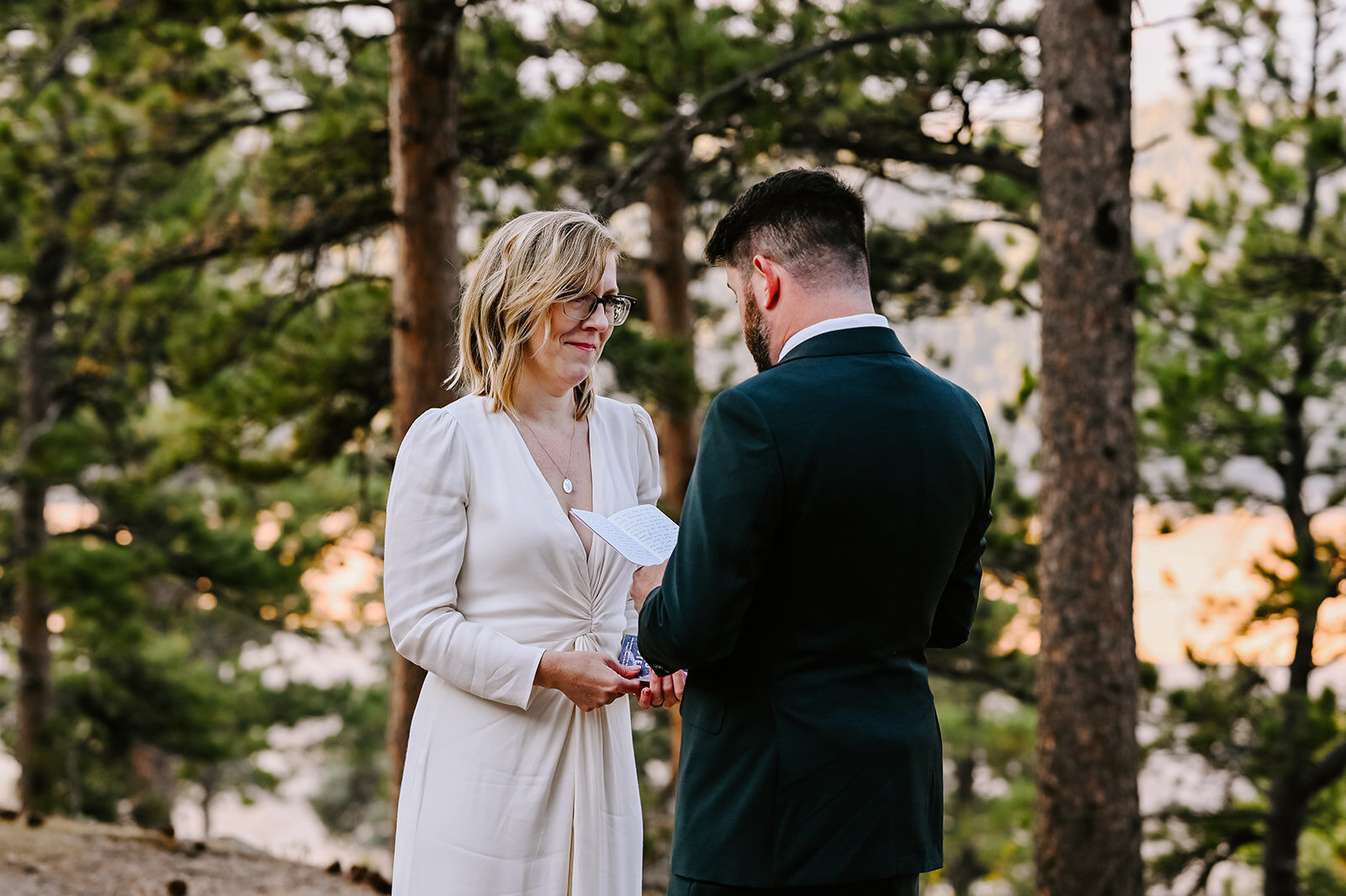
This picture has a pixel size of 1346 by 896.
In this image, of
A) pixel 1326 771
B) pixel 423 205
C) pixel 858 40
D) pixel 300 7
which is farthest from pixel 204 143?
pixel 1326 771

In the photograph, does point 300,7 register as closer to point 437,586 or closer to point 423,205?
point 423,205

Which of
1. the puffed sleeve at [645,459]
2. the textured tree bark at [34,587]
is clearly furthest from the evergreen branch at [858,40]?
the textured tree bark at [34,587]

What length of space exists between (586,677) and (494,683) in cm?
18

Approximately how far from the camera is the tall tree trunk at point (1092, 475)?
5336mm

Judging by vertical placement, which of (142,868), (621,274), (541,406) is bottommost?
(142,868)

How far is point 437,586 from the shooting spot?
7.04 feet

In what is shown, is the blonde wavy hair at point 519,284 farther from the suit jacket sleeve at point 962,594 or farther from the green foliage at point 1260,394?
the green foliage at point 1260,394

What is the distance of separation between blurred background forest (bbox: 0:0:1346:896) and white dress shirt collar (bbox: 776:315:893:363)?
12.1ft

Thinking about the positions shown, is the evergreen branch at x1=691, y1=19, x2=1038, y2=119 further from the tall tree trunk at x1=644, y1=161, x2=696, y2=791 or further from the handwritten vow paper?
the handwritten vow paper

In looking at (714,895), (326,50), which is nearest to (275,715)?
(326,50)

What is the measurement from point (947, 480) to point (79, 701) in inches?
530

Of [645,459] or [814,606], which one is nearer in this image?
[814,606]

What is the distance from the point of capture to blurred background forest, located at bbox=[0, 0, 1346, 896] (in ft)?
22.0

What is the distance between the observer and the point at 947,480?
1.80m
